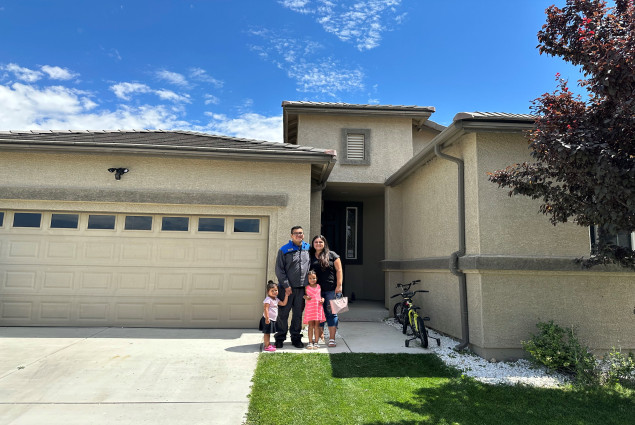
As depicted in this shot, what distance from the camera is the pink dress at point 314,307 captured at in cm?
638

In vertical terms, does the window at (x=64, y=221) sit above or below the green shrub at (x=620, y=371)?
above

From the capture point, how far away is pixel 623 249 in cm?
482

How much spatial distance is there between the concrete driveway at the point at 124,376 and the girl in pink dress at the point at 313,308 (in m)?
0.89

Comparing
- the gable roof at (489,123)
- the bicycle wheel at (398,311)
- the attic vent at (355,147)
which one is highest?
the attic vent at (355,147)

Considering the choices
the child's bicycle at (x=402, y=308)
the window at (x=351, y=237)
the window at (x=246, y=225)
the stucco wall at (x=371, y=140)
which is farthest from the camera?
the window at (x=351, y=237)

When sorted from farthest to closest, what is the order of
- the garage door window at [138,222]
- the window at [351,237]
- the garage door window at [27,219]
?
1. the window at [351,237]
2. the garage door window at [138,222]
3. the garage door window at [27,219]

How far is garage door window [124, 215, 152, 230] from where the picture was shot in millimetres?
7918

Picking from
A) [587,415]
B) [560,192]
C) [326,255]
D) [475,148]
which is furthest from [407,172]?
[587,415]

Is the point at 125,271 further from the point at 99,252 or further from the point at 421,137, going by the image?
the point at 421,137

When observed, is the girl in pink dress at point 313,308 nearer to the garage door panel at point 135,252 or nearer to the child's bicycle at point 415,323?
the child's bicycle at point 415,323

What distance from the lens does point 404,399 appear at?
14.2 feet

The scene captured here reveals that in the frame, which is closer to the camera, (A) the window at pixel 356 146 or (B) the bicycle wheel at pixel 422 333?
(B) the bicycle wheel at pixel 422 333

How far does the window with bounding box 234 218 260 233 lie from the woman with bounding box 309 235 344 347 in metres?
1.88

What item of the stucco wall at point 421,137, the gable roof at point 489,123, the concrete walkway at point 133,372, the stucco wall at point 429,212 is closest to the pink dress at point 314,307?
the concrete walkway at point 133,372
